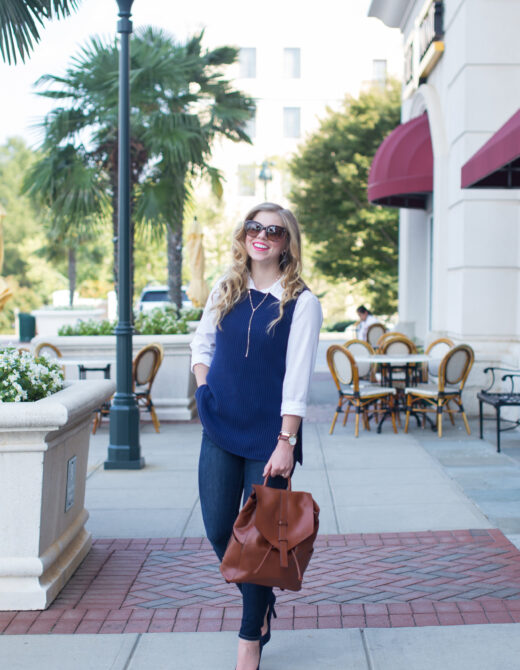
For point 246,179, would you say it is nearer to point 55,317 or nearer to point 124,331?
point 55,317

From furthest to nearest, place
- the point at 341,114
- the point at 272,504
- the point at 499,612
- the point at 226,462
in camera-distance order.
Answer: the point at 341,114, the point at 499,612, the point at 226,462, the point at 272,504

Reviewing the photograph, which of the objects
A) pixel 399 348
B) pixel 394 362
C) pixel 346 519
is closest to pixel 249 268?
pixel 346 519

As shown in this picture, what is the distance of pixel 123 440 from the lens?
26.5ft

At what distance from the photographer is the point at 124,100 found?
8.13 m

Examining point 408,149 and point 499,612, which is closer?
point 499,612

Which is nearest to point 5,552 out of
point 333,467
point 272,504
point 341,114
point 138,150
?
point 272,504

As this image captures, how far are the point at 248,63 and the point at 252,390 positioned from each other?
57.8 metres

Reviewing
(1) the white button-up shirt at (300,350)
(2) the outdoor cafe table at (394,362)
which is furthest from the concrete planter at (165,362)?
(1) the white button-up shirt at (300,350)

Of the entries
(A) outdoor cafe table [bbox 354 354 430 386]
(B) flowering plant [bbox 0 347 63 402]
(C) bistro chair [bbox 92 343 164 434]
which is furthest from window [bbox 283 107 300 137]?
(B) flowering plant [bbox 0 347 63 402]

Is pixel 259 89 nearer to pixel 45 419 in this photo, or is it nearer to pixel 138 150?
pixel 138 150

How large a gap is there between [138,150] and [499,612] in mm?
14079

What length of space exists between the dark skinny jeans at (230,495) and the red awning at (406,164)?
38.7 ft

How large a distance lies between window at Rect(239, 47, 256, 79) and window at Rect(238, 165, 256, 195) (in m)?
8.75

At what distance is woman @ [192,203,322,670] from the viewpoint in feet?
11.1
